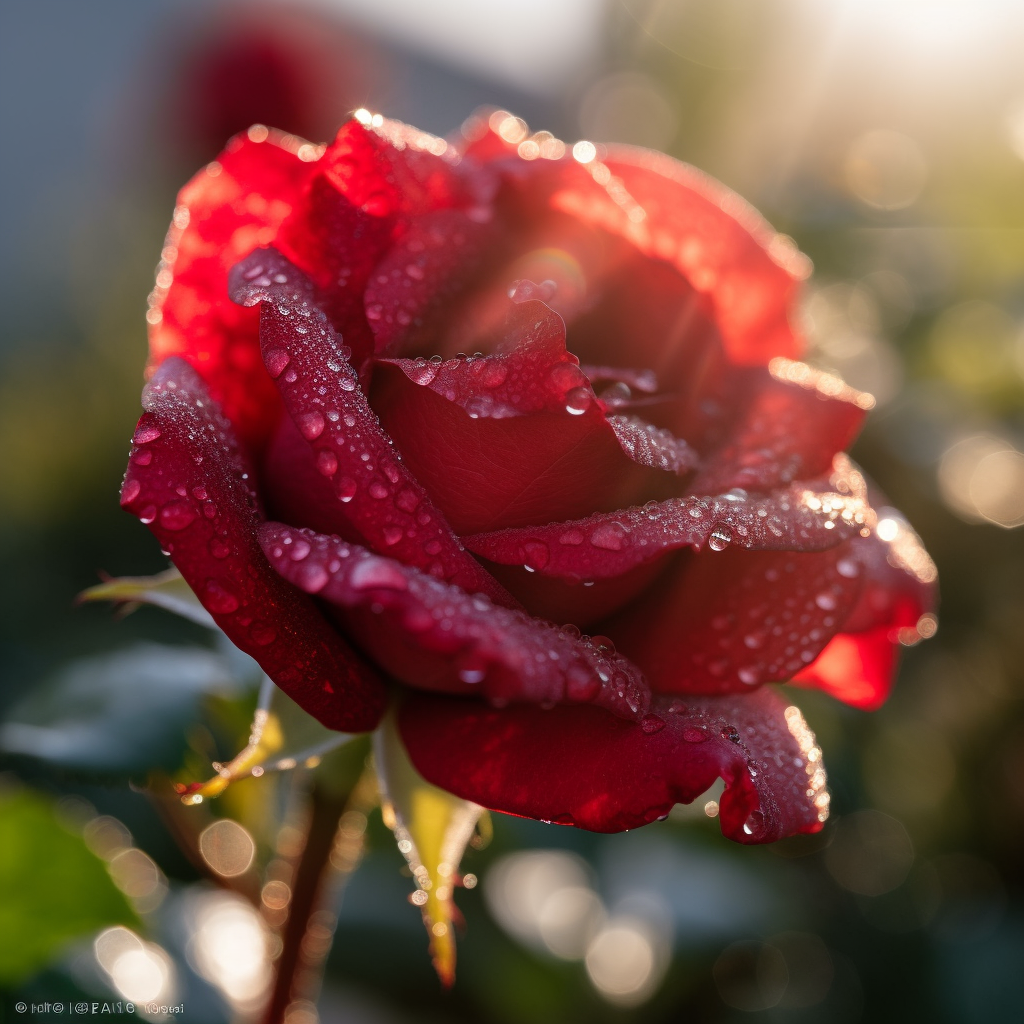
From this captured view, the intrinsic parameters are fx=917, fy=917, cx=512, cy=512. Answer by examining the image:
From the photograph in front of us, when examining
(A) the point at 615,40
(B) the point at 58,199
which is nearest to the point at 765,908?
(A) the point at 615,40

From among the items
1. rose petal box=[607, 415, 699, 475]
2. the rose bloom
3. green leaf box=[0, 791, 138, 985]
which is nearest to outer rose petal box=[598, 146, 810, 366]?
the rose bloom

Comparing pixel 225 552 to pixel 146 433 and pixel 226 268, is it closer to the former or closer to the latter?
pixel 146 433

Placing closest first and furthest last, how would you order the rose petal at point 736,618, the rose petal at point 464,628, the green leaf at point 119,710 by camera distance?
the rose petal at point 464,628, the rose petal at point 736,618, the green leaf at point 119,710

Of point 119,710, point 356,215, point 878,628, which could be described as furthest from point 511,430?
point 119,710

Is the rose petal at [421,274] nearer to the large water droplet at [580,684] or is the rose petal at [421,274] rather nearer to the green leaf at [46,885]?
the large water droplet at [580,684]

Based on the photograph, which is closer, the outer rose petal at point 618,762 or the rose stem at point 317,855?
the outer rose petal at point 618,762

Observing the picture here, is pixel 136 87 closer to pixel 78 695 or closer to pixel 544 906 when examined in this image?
pixel 78 695

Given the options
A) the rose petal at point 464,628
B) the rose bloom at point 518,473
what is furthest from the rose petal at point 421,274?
the rose petal at point 464,628

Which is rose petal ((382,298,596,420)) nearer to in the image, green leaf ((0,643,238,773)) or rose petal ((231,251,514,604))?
rose petal ((231,251,514,604))
